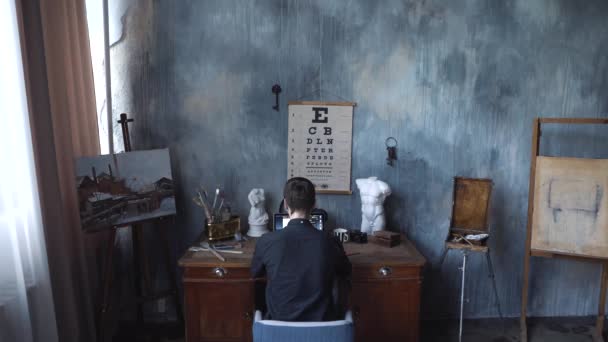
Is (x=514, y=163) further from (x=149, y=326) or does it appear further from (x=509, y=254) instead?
(x=149, y=326)

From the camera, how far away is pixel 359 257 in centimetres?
242

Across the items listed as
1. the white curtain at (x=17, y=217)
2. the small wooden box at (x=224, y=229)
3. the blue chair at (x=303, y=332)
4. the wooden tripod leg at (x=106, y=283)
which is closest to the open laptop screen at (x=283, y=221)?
the small wooden box at (x=224, y=229)

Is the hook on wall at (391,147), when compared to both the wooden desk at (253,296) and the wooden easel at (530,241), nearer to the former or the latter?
the wooden desk at (253,296)

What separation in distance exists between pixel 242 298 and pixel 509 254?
1.91m

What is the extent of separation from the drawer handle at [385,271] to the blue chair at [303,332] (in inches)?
31.0

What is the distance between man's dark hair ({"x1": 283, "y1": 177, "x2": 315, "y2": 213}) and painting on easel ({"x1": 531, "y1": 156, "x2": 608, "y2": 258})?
1591mm

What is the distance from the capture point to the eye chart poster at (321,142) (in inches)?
111

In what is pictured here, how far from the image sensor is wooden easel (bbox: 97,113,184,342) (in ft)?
8.05

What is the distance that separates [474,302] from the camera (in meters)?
3.10

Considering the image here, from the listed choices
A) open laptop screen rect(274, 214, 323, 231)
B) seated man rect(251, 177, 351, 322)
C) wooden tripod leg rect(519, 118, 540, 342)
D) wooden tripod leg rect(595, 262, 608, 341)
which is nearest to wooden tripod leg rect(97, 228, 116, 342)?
open laptop screen rect(274, 214, 323, 231)

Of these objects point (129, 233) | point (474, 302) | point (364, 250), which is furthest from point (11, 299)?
point (474, 302)

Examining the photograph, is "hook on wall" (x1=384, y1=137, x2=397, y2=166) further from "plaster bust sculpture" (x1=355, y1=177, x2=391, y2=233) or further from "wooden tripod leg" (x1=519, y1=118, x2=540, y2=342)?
"wooden tripod leg" (x1=519, y1=118, x2=540, y2=342)

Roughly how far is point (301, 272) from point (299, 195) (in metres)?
0.33

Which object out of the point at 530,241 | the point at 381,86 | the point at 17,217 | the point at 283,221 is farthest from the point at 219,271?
the point at 530,241
